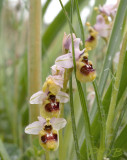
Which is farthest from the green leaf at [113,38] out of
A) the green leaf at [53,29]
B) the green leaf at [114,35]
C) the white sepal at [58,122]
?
the green leaf at [53,29]

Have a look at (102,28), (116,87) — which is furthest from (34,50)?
(116,87)

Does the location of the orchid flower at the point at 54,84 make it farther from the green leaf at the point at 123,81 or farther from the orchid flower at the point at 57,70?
the green leaf at the point at 123,81

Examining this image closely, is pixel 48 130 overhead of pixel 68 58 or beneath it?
beneath

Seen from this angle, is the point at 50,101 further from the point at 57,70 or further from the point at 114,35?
the point at 114,35

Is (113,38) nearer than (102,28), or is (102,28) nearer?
(113,38)

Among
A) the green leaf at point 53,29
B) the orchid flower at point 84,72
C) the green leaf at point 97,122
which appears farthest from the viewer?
the green leaf at point 53,29

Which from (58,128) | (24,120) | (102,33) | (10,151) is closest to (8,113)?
(24,120)
